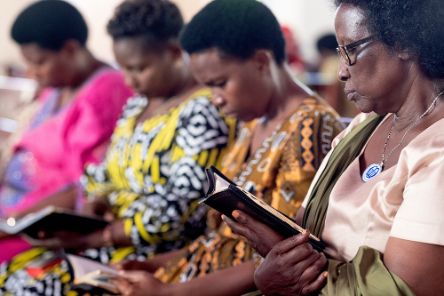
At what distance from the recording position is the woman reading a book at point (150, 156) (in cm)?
247

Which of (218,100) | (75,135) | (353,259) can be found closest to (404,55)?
(353,259)

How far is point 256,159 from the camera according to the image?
2.20 metres

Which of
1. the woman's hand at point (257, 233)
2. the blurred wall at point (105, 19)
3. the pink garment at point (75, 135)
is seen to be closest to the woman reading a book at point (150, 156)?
the pink garment at point (75, 135)

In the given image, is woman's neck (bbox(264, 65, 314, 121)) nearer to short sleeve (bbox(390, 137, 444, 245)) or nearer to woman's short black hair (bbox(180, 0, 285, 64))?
woman's short black hair (bbox(180, 0, 285, 64))

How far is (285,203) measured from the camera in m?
2.06

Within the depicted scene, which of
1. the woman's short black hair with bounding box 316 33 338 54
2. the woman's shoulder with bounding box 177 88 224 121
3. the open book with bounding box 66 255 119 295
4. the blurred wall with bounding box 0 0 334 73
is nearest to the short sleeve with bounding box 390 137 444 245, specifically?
the open book with bounding box 66 255 119 295

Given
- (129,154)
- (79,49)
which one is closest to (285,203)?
(129,154)

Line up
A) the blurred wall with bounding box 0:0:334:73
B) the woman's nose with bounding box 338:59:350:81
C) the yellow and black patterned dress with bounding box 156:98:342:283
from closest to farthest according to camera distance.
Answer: the woman's nose with bounding box 338:59:350:81 < the yellow and black patterned dress with bounding box 156:98:342:283 < the blurred wall with bounding box 0:0:334:73

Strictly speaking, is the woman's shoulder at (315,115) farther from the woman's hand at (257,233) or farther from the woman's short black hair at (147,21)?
the woman's short black hair at (147,21)

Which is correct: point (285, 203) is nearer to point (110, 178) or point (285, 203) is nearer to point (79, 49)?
point (110, 178)

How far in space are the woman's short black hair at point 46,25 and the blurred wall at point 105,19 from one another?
4308 millimetres

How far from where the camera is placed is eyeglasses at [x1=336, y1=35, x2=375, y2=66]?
63.3 inches

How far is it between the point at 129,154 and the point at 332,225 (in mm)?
1119

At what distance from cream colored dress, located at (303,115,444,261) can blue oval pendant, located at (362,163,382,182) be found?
0.01m
